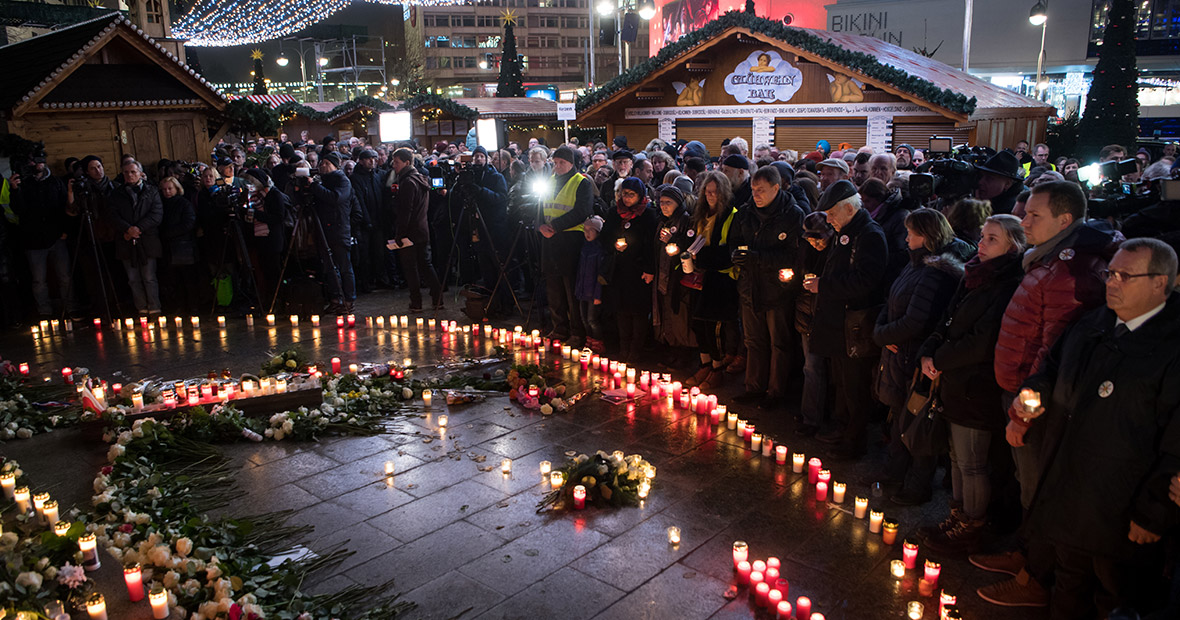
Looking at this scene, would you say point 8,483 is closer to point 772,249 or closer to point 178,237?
point 772,249

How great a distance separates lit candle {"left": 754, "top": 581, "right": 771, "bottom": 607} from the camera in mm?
4246

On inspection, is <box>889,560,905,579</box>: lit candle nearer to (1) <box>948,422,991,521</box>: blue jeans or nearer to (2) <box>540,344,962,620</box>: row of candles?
(2) <box>540,344,962,620</box>: row of candles

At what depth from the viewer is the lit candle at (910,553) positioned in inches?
180

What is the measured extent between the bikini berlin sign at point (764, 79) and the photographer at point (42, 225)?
11.3 metres

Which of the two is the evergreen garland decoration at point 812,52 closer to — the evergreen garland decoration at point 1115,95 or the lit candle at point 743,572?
the evergreen garland decoration at point 1115,95

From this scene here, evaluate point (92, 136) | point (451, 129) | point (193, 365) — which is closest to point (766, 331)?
point (193, 365)

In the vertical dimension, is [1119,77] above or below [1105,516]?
above

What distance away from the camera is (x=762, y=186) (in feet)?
22.0

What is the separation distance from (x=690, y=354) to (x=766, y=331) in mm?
1722

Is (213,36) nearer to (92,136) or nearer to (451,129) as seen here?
(451,129)

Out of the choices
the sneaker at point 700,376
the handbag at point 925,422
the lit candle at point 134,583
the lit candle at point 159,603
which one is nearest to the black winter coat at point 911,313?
the handbag at point 925,422

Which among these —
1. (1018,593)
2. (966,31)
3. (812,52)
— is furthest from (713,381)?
(966,31)

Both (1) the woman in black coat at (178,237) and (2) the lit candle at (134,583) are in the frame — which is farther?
(1) the woman in black coat at (178,237)

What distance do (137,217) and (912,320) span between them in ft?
31.3
